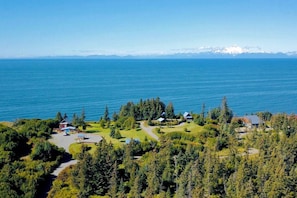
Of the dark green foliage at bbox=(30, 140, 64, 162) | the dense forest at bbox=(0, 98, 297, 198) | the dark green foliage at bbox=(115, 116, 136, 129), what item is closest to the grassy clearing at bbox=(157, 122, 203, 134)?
the dark green foliage at bbox=(115, 116, 136, 129)

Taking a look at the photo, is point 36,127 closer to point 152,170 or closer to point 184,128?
point 184,128

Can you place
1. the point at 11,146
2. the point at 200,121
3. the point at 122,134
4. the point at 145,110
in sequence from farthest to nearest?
the point at 145,110 < the point at 200,121 < the point at 122,134 < the point at 11,146

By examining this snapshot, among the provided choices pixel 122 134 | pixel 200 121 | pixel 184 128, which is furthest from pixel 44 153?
pixel 200 121

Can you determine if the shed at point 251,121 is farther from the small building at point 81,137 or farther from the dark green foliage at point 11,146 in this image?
the dark green foliage at point 11,146

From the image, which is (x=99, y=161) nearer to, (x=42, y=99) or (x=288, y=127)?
(x=288, y=127)

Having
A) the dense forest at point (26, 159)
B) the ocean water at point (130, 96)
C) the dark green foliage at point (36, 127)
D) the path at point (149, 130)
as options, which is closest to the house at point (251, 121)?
the path at point (149, 130)

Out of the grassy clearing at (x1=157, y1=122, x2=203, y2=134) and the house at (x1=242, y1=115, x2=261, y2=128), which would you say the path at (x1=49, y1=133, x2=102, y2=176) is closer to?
the grassy clearing at (x1=157, y1=122, x2=203, y2=134)

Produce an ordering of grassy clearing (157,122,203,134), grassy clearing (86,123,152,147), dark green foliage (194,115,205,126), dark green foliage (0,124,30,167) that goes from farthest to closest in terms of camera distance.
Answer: dark green foliage (194,115,205,126), grassy clearing (157,122,203,134), grassy clearing (86,123,152,147), dark green foliage (0,124,30,167)

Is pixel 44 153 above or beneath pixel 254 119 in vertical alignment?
above

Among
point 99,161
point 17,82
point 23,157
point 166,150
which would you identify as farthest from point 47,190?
point 17,82

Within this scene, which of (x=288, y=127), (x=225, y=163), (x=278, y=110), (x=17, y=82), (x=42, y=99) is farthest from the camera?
(x=17, y=82)

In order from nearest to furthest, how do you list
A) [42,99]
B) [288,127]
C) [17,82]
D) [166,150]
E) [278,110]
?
[166,150] < [288,127] < [278,110] < [42,99] < [17,82]
